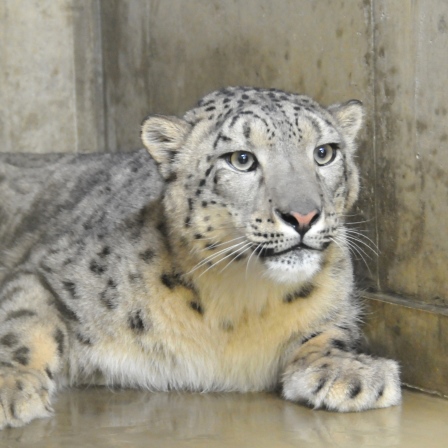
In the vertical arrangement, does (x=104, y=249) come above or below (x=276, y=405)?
above

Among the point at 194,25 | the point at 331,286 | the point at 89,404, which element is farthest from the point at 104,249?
the point at 194,25

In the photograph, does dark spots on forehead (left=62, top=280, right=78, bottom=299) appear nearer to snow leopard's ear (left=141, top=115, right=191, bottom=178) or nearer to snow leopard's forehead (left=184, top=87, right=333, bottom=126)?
snow leopard's ear (left=141, top=115, right=191, bottom=178)

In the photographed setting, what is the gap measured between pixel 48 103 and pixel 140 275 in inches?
103

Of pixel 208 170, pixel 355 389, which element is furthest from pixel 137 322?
pixel 355 389

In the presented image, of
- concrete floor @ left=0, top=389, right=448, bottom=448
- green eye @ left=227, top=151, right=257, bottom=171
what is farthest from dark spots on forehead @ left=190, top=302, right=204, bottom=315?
green eye @ left=227, top=151, right=257, bottom=171

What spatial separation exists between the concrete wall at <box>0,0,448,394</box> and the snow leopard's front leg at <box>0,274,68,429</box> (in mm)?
1375

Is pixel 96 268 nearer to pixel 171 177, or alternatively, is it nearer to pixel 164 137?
pixel 171 177

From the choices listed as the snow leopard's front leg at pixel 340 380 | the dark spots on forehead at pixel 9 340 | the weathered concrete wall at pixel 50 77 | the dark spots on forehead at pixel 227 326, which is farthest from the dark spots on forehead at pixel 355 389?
the weathered concrete wall at pixel 50 77

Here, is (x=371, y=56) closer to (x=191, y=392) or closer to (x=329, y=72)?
(x=329, y=72)

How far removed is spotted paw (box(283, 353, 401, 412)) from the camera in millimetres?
4234

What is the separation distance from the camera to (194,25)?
6.02 m

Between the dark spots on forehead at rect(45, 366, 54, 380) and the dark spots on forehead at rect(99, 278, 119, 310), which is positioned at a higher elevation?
the dark spots on forehead at rect(99, 278, 119, 310)

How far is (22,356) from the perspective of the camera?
439cm

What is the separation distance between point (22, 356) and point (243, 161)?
1.14 metres
